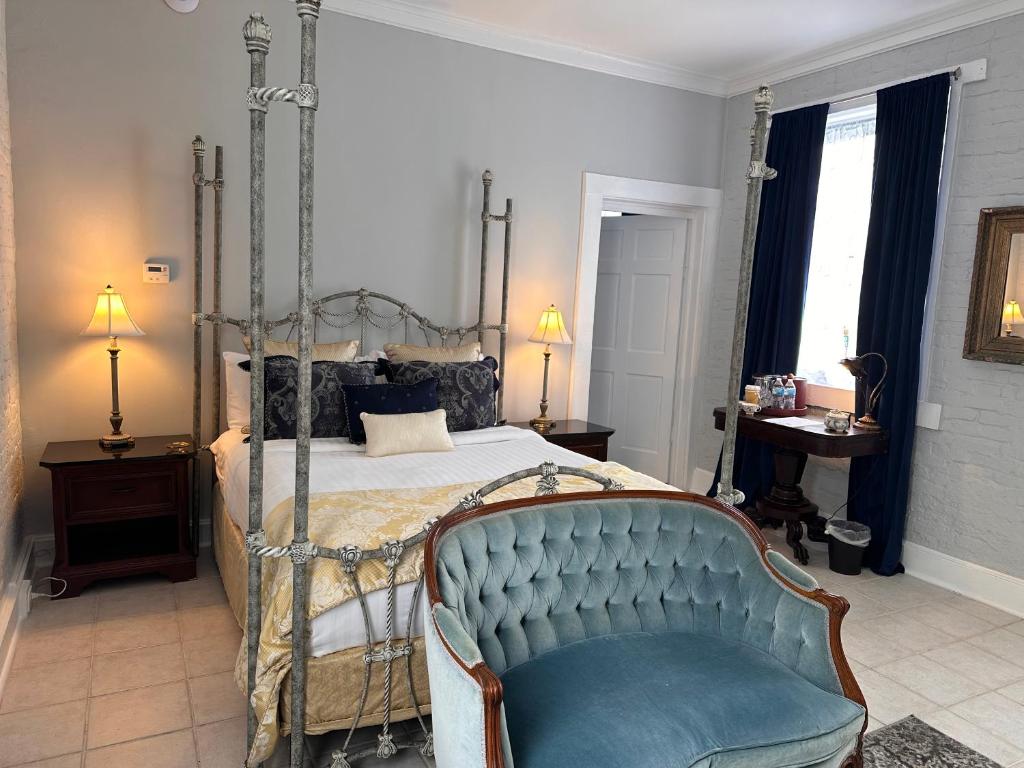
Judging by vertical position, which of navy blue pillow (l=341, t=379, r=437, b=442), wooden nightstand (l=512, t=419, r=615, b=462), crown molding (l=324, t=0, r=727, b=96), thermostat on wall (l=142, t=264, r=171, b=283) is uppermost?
crown molding (l=324, t=0, r=727, b=96)

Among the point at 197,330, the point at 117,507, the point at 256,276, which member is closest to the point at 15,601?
the point at 117,507

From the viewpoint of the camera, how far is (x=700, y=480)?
5.53 meters

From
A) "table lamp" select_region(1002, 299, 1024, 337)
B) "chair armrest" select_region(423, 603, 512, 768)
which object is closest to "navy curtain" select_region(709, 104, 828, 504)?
"table lamp" select_region(1002, 299, 1024, 337)

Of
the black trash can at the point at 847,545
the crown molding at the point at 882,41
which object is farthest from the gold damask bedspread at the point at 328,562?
the crown molding at the point at 882,41

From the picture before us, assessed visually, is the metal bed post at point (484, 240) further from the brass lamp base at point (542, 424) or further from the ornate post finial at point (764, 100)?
the ornate post finial at point (764, 100)

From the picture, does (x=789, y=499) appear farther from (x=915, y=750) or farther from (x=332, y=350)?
(x=332, y=350)

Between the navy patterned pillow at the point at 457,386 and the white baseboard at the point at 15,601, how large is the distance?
1.88 m

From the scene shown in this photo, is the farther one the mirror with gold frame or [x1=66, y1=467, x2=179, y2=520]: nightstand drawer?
the mirror with gold frame

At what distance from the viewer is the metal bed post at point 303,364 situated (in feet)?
5.96

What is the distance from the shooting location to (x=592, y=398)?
5992 mm

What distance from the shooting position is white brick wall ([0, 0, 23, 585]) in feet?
10.0

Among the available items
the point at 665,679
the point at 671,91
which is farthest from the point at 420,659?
the point at 671,91

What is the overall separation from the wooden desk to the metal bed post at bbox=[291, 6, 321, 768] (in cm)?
299

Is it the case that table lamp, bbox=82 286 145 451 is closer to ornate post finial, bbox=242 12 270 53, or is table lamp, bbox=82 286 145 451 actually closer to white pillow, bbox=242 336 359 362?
white pillow, bbox=242 336 359 362
